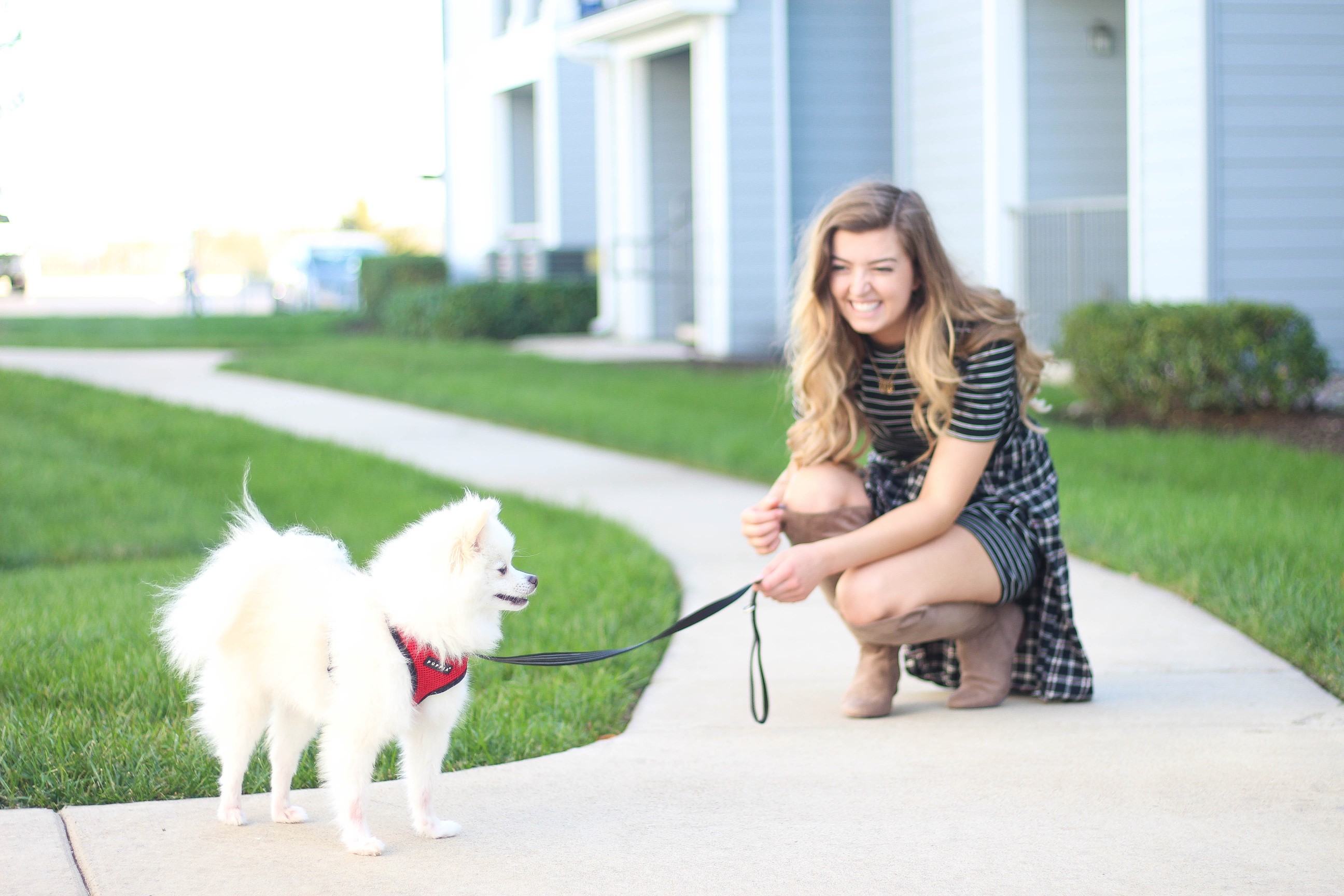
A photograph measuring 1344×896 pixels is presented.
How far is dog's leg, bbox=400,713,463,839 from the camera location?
317cm

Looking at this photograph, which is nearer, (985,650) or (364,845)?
(364,845)

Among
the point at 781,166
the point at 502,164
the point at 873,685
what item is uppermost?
the point at 502,164

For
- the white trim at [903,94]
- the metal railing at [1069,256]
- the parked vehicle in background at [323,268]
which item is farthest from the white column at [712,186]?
the parked vehicle in background at [323,268]

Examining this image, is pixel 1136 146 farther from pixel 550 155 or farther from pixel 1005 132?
pixel 550 155

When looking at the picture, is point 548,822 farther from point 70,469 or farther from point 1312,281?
point 1312,281

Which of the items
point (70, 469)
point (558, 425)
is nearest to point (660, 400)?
point (558, 425)

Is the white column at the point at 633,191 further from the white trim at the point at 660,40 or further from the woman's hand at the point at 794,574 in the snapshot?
the woman's hand at the point at 794,574

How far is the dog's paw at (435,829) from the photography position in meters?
3.31

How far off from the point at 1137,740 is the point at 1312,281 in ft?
27.8

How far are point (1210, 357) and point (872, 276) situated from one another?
646 centimetres

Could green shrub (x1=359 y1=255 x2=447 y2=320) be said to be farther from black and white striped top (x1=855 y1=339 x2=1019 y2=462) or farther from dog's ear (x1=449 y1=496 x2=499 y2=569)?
dog's ear (x1=449 y1=496 x2=499 y2=569)

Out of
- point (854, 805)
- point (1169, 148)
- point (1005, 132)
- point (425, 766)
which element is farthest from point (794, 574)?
point (1005, 132)

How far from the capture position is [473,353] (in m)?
17.1

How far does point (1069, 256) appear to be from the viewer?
43.9 feet
